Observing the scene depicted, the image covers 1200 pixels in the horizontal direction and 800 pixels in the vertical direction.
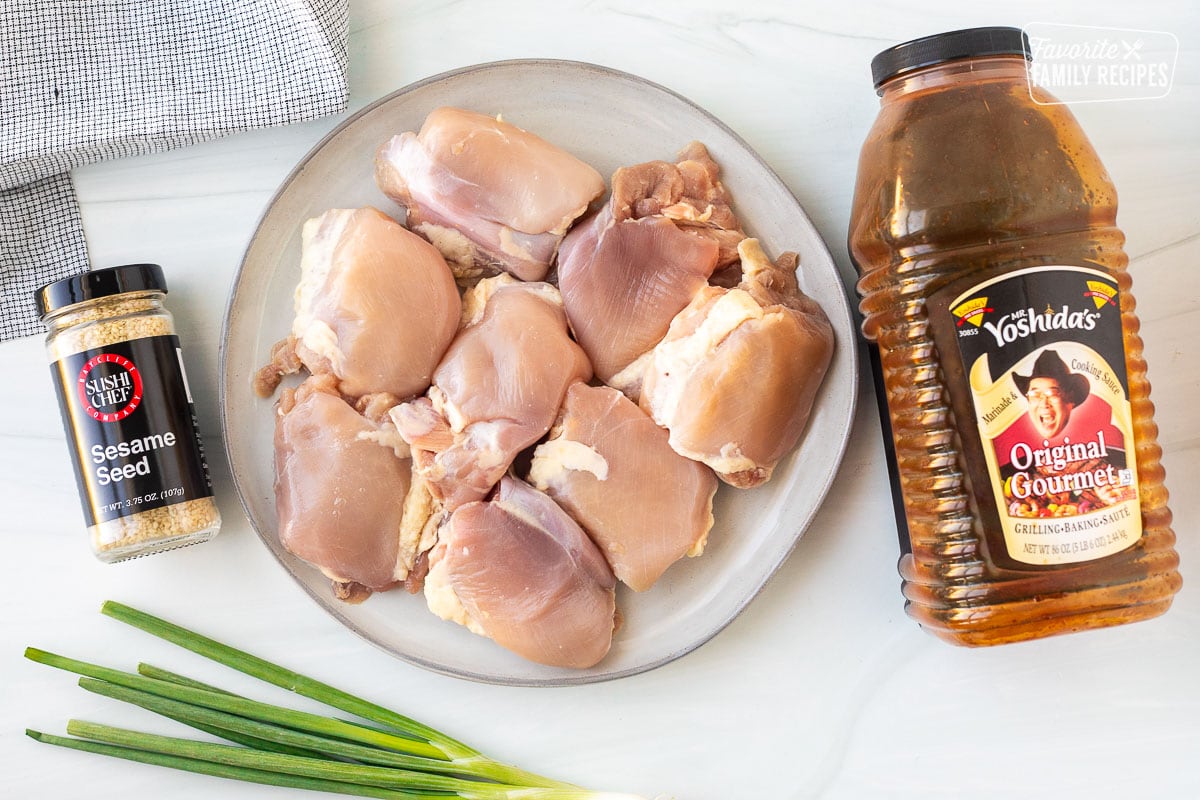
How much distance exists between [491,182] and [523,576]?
56cm

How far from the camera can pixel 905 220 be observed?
1063mm

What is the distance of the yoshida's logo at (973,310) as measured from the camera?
41.2 inches

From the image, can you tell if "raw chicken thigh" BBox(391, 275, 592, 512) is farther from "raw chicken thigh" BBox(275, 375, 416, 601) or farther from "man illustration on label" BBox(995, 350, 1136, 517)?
"man illustration on label" BBox(995, 350, 1136, 517)

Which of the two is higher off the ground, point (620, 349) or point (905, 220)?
point (905, 220)

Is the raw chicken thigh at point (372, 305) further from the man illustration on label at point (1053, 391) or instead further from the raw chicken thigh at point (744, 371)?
the man illustration on label at point (1053, 391)

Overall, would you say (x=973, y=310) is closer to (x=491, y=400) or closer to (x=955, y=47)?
(x=955, y=47)

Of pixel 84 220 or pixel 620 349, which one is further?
pixel 84 220

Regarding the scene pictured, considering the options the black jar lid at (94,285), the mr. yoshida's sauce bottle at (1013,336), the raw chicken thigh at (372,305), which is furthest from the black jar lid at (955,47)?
the black jar lid at (94,285)

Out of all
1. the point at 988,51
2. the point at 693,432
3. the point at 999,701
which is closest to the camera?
the point at 988,51

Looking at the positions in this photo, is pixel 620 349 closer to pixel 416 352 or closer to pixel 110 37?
pixel 416 352

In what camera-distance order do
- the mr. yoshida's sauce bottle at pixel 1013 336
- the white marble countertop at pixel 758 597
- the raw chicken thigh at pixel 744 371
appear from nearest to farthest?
the mr. yoshida's sauce bottle at pixel 1013 336 → the raw chicken thigh at pixel 744 371 → the white marble countertop at pixel 758 597

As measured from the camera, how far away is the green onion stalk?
1260mm

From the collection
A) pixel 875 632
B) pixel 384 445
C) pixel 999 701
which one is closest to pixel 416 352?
pixel 384 445

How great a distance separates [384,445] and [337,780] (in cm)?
48
